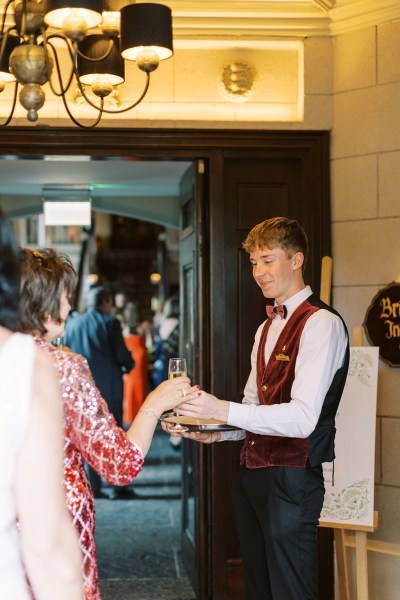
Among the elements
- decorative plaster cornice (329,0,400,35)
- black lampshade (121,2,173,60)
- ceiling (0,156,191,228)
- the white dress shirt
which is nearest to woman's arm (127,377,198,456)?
the white dress shirt

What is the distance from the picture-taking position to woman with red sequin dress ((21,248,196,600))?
2164 millimetres

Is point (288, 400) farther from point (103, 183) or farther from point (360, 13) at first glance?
point (103, 183)

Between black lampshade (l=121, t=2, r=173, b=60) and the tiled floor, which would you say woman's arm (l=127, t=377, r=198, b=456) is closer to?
black lampshade (l=121, t=2, r=173, b=60)

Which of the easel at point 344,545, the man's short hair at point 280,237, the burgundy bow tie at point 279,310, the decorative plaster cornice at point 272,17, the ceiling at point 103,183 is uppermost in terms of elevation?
the decorative plaster cornice at point 272,17

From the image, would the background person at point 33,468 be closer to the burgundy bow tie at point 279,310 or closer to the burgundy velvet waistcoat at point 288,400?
the burgundy velvet waistcoat at point 288,400

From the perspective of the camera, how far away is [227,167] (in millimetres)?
4586

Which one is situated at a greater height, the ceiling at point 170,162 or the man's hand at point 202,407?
the ceiling at point 170,162

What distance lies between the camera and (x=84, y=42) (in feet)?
10.5

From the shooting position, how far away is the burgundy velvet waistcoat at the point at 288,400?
3021 mm

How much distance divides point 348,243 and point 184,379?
6.57ft

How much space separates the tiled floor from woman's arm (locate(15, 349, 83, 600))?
3421 millimetres

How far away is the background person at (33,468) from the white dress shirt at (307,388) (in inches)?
60.7

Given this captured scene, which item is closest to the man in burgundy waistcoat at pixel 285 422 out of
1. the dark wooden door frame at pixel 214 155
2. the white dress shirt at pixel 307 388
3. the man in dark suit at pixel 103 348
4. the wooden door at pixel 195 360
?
the white dress shirt at pixel 307 388

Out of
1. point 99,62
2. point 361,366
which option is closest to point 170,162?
point 361,366
